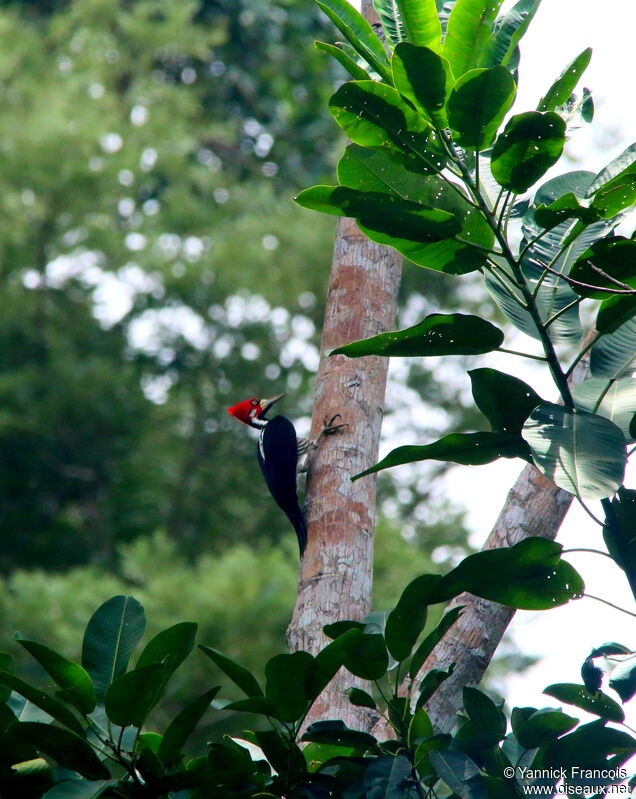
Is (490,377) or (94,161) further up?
(94,161)

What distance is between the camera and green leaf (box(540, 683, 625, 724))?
1.34m

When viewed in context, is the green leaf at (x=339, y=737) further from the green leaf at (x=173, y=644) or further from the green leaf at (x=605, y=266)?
the green leaf at (x=605, y=266)

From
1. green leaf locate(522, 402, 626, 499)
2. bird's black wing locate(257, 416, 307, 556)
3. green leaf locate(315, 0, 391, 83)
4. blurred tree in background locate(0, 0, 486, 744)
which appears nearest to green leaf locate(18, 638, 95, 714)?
green leaf locate(522, 402, 626, 499)

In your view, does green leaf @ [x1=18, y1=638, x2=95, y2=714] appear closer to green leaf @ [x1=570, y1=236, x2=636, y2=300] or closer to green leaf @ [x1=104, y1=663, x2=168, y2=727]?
green leaf @ [x1=104, y1=663, x2=168, y2=727]

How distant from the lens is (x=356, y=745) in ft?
4.52

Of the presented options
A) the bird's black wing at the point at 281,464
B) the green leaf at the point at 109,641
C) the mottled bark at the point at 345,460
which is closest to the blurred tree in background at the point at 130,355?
the bird's black wing at the point at 281,464

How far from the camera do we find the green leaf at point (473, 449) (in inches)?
51.5

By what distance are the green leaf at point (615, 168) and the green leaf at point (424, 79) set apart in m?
0.23

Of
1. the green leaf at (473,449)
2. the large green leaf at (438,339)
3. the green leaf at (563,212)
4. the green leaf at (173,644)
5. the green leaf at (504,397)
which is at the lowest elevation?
the green leaf at (173,644)

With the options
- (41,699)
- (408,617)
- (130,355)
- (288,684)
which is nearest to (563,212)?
(408,617)

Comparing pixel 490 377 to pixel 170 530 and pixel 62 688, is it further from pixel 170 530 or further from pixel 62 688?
pixel 170 530

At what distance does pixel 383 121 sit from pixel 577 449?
0.50 meters

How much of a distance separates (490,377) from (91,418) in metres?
8.36

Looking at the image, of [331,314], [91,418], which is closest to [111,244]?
[91,418]
